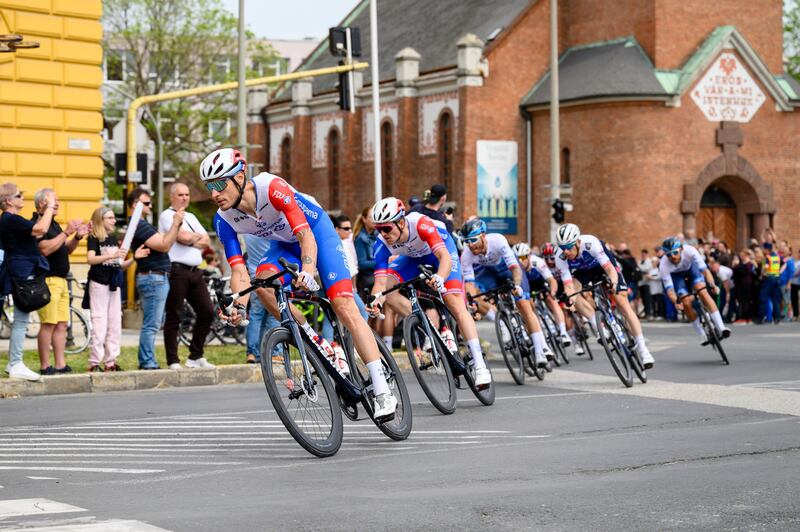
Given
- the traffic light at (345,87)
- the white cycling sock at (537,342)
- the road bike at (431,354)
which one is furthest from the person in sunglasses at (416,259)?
the traffic light at (345,87)

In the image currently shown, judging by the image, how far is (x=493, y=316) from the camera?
53.7 ft

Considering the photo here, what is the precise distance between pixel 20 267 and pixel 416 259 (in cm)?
448

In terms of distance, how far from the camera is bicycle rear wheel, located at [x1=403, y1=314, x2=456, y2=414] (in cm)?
1216

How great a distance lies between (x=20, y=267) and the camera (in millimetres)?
14883

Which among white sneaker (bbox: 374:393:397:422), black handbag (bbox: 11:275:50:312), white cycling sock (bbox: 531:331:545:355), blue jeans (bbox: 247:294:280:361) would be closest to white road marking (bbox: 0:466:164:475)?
white sneaker (bbox: 374:393:397:422)

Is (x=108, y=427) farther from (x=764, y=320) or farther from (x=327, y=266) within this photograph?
(x=764, y=320)

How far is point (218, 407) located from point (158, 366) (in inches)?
131

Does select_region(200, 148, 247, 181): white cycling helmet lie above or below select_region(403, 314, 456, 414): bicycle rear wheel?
above

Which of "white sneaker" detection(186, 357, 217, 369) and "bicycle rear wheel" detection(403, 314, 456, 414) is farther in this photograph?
"white sneaker" detection(186, 357, 217, 369)

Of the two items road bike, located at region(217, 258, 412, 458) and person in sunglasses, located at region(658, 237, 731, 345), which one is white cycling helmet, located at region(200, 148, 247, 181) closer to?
road bike, located at region(217, 258, 412, 458)

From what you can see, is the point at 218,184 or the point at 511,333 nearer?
the point at 218,184

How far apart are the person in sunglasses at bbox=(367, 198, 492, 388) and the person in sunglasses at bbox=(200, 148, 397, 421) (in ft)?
6.06

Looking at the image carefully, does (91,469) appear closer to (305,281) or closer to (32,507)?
(32,507)

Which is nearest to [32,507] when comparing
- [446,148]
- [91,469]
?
[91,469]
